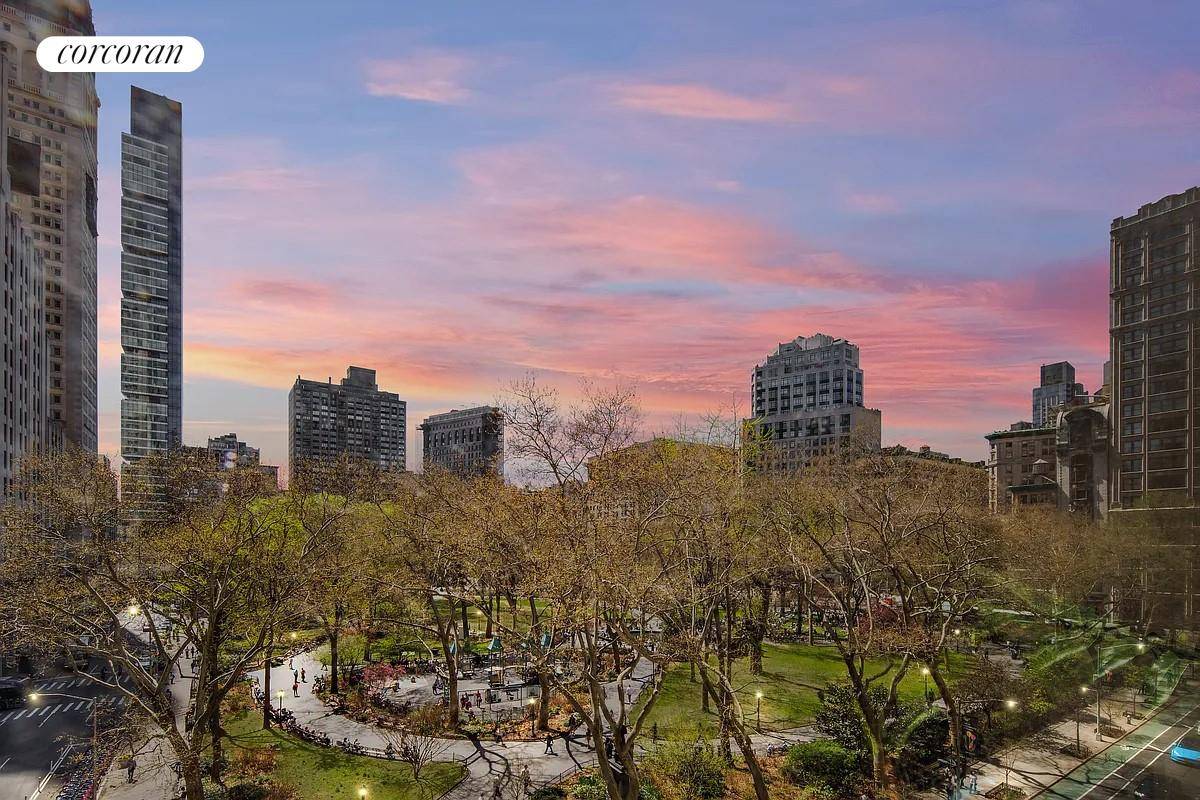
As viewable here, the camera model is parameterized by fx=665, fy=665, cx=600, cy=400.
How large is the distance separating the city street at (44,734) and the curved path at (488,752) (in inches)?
373

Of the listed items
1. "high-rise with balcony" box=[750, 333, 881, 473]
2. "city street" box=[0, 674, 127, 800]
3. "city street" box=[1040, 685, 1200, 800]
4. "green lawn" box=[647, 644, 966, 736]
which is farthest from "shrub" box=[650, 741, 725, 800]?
"high-rise with balcony" box=[750, 333, 881, 473]

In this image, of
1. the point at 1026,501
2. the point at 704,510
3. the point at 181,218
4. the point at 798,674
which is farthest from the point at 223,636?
the point at 181,218

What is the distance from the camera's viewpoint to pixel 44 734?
35250 mm

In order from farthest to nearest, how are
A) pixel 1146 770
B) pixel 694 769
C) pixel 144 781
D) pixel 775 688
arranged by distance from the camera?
pixel 775 688, pixel 144 781, pixel 1146 770, pixel 694 769

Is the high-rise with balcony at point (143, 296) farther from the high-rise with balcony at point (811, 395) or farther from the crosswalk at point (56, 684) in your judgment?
the high-rise with balcony at point (811, 395)

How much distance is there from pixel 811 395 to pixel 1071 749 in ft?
459

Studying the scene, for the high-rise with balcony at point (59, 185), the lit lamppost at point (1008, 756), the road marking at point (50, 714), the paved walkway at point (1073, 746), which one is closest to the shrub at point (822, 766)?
the paved walkway at point (1073, 746)

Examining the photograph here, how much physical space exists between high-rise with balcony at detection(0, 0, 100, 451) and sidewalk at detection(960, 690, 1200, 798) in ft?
343

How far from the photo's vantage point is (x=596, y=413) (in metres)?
25.8

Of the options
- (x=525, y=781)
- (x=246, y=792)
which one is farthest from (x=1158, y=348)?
(x=246, y=792)

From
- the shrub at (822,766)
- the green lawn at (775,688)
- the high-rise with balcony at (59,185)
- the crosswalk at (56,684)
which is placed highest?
the high-rise with balcony at (59,185)

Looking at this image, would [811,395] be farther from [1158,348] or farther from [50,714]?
[50,714]

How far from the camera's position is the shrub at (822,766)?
26.2m

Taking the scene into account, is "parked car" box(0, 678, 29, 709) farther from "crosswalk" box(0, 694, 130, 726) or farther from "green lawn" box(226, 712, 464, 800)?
"green lawn" box(226, 712, 464, 800)
